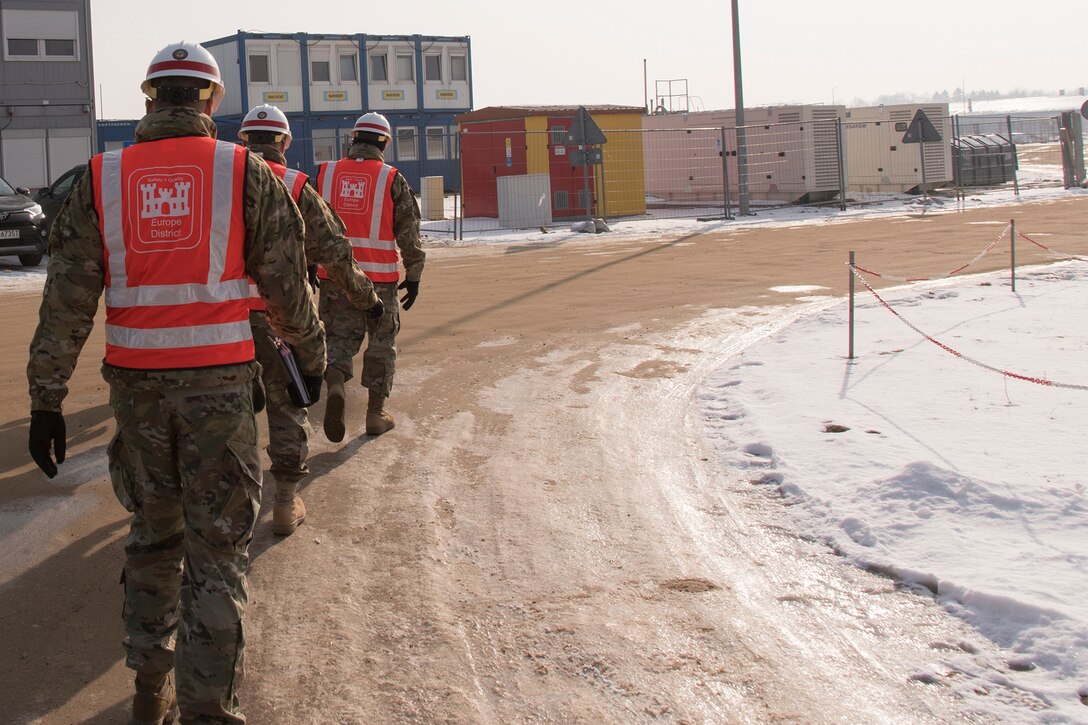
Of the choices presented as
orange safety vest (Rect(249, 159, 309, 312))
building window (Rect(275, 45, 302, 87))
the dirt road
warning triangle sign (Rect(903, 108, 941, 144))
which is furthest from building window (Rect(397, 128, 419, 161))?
orange safety vest (Rect(249, 159, 309, 312))

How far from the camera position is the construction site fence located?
89.6 feet

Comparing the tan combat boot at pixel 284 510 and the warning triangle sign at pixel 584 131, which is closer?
the tan combat boot at pixel 284 510

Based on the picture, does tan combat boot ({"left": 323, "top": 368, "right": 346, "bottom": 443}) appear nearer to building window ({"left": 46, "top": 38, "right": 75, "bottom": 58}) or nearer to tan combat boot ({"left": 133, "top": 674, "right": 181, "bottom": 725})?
tan combat boot ({"left": 133, "top": 674, "right": 181, "bottom": 725})

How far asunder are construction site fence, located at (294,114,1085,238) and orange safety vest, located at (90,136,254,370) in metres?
21.1

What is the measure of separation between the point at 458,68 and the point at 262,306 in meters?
43.4

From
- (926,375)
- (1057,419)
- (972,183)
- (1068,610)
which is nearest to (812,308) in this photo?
(926,375)

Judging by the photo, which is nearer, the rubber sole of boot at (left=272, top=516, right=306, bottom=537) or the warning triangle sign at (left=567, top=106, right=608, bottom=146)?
the rubber sole of boot at (left=272, top=516, right=306, bottom=537)

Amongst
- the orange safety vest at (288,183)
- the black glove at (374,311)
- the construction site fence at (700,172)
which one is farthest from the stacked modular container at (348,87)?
the black glove at (374,311)

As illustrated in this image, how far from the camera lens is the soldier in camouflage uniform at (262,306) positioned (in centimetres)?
489

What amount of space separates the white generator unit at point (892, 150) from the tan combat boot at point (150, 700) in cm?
2901

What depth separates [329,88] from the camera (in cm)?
4484

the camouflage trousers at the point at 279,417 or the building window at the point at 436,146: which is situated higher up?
the building window at the point at 436,146

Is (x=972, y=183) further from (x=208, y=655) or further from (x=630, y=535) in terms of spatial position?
(x=208, y=655)

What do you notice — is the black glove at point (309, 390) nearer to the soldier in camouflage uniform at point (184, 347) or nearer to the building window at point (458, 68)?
the soldier in camouflage uniform at point (184, 347)
